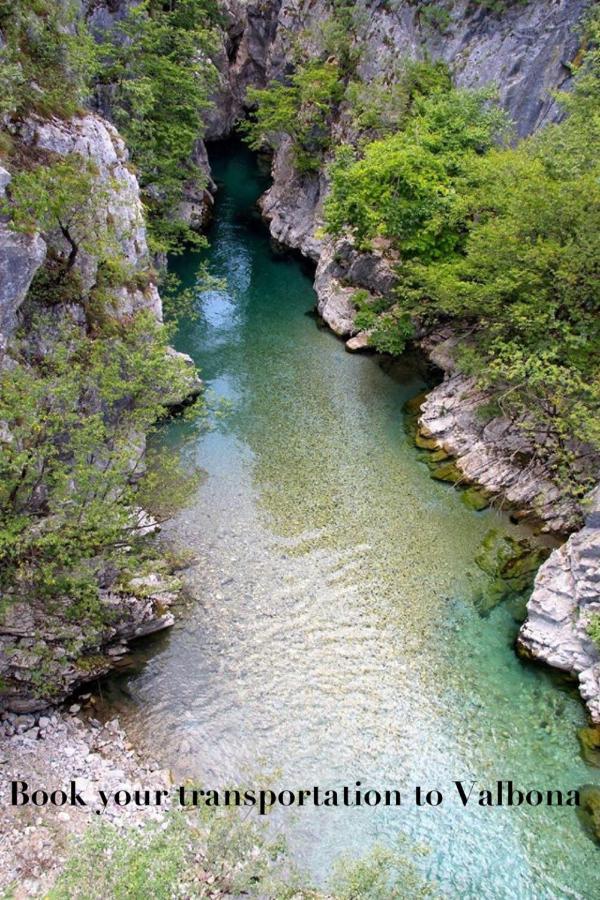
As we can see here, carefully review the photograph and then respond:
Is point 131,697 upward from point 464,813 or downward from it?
downward

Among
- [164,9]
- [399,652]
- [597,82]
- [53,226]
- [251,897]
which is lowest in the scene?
[251,897]

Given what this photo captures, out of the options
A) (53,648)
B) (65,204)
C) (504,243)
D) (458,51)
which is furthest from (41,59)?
(458,51)

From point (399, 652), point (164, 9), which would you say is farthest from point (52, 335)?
point (164, 9)

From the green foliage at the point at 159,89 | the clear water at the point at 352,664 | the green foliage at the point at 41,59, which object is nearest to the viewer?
the clear water at the point at 352,664

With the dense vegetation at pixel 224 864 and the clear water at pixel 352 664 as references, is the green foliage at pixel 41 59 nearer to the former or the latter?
the clear water at pixel 352 664

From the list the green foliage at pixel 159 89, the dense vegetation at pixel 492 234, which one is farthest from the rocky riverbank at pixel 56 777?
the green foliage at pixel 159 89

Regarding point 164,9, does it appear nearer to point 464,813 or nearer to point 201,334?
point 201,334

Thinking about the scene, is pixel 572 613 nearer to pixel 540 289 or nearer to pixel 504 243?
pixel 540 289
